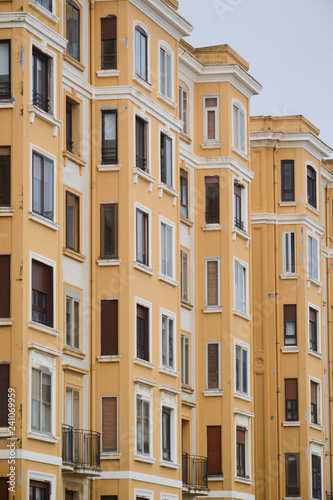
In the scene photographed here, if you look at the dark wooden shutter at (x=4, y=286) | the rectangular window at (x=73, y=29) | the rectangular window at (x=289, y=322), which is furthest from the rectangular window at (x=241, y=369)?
the dark wooden shutter at (x=4, y=286)

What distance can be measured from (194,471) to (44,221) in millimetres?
18556

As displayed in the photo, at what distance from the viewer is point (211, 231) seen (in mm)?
66375

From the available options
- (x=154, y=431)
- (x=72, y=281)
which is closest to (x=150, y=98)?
(x=72, y=281)

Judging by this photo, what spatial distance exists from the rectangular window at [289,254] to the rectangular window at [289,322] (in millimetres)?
1958

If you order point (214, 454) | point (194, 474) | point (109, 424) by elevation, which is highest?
point (109, 424)

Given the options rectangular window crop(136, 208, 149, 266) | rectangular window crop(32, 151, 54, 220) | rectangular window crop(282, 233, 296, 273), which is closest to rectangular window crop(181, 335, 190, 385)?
rectangular window crop(136, 208, 149, 266)

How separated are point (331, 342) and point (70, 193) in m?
34.8

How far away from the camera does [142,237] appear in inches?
2248

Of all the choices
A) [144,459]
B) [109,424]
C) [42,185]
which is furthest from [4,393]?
[144,459]

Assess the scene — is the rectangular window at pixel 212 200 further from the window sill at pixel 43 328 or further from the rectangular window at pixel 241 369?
the window sill at pixel 43 328

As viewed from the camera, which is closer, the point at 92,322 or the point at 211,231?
the point at 92,322

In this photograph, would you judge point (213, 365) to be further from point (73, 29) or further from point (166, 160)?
point (73, 29)

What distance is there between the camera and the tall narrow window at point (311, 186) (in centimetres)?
7856

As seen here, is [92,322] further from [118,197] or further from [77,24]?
[77,24]
